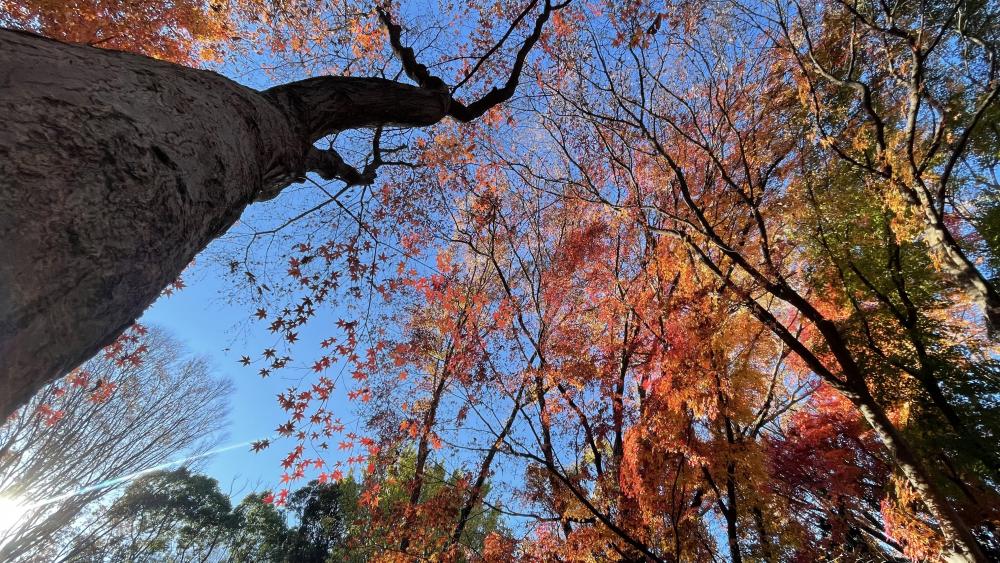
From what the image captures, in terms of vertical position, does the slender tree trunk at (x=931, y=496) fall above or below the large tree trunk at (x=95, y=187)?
above

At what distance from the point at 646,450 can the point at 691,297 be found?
7.47ft

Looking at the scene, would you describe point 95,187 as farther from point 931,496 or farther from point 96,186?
point 931,496

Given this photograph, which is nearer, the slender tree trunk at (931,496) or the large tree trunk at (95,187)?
the large tree trunk at (95,187)

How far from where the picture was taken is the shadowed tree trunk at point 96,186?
0.82m

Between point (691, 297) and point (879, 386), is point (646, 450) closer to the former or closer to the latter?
point (691, 297)

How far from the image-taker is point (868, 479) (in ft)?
28.0

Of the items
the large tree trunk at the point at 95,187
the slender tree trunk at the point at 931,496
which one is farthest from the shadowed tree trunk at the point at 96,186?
the slender tree trunk at the point at 931,496

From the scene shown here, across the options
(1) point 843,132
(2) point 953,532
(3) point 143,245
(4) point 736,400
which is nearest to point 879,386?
(4) point 736,400

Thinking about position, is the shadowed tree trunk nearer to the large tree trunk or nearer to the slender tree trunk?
the large tree trunk

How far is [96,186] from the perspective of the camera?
103 cm

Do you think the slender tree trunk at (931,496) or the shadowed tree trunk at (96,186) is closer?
the shadowed tree trunk at (96,186)

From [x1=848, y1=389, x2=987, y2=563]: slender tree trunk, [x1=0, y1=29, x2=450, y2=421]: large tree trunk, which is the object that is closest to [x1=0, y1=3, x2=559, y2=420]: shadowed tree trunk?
[x1=0, y1=29, x2=450, y2=421]: large tree trunk

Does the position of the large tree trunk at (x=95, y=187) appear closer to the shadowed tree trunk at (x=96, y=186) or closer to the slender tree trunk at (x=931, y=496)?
the shadowed tree trunk at (x=96, y=186)

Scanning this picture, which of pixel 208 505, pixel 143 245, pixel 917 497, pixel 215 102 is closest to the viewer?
pixel 143 245
